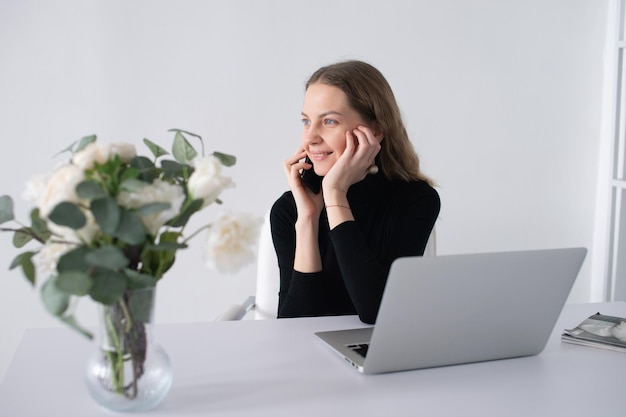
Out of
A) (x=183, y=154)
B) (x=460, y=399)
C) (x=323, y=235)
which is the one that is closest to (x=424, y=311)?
(x=460, y=399)

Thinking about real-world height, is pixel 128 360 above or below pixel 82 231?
below

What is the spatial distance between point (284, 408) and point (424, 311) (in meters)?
0.30

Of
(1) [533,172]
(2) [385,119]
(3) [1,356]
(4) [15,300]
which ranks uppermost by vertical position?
(2) [385,119]

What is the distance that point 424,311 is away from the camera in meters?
1.22

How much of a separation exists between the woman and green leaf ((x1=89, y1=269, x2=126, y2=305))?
0.91 metres

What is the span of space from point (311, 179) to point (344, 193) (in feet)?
0.85

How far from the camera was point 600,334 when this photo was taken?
1.51 metres

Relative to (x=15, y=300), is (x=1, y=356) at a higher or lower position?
lower

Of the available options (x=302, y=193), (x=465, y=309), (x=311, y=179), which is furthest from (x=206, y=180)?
(x=311, y=179)

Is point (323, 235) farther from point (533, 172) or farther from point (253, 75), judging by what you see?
point (533, 172)

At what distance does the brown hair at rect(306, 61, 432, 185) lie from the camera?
2.09 metres

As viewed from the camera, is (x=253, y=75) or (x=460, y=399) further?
(x=253, y=75)

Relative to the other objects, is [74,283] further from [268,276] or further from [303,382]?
[268,276]

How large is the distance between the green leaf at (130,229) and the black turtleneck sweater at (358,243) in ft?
2.72
